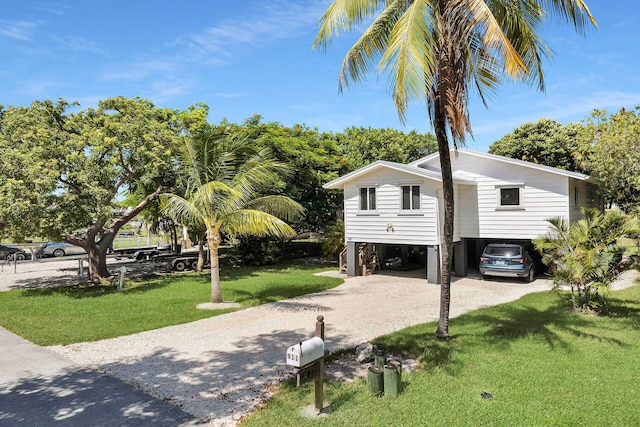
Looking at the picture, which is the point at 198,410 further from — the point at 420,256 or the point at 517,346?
the point at 420,256

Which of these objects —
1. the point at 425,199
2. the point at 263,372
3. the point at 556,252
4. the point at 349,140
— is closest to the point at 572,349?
the point at 556,252

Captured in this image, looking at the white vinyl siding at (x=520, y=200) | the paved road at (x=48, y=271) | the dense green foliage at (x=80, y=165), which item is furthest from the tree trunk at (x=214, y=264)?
the white vinyl siding at (x=520, y=200)

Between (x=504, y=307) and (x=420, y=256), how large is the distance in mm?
12142

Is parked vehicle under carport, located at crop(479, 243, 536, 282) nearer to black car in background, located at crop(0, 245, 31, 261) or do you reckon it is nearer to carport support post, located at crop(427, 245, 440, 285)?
carport support post, located at crop(427, 245, 440, 285)

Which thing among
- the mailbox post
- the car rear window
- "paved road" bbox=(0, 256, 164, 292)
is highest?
the car rear window

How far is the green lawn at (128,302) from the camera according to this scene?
10.7 m

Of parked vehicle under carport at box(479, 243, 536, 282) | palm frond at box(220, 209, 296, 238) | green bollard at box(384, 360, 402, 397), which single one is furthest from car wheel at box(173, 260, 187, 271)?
green bollard at box(384, 360, 402, 397)

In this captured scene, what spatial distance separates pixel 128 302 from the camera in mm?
13984

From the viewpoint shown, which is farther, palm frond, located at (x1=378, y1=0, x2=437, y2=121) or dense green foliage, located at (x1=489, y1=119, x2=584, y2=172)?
dense green foliage, located at (x1=489, y1=119, x2=584, y2=172)

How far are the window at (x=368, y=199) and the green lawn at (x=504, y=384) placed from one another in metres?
9.42

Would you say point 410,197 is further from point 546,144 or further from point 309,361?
point 546,144

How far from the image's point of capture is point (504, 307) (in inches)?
494

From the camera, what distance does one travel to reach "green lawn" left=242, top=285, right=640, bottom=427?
5591mm

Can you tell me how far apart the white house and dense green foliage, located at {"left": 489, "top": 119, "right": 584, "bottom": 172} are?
1413 cm
